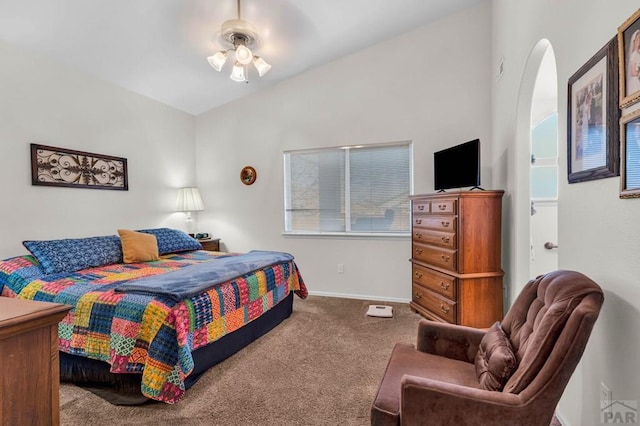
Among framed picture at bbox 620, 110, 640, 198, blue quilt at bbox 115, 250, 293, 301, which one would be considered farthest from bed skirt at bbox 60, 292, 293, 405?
framed picture at bbox 620, 110, 640, 198

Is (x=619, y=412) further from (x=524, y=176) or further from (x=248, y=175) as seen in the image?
(x=248, y=175)

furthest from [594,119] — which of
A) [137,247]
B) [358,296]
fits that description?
[137,247]

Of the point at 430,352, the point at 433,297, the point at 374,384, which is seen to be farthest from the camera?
the point at 433,297

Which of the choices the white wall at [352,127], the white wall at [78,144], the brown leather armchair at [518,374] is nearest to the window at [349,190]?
the white wall at [352,127]

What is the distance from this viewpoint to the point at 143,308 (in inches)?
75.7

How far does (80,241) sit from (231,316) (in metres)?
1.73

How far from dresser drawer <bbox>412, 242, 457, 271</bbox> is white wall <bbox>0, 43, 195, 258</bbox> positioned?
3.32m

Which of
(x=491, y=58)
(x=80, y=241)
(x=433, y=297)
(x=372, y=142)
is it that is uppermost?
(x=491, y=58)

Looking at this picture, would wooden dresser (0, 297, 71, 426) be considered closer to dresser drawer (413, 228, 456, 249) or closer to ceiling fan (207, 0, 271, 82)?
ceiling fan (207, 0, 271, 82)

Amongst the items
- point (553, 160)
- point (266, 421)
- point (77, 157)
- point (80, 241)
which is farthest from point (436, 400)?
point (77, 157)

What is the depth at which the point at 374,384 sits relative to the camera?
7.07ft

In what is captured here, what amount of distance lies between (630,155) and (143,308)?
2445 millimetres

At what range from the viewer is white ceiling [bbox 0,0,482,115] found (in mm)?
2604

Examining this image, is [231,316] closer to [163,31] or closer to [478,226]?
[478,226]
